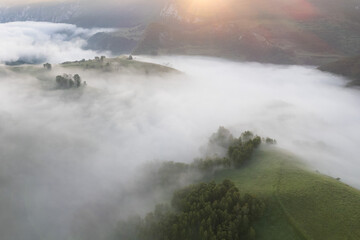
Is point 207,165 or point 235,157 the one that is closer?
point 235,157

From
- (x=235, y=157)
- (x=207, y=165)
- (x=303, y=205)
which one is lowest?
(x=207, y=165)

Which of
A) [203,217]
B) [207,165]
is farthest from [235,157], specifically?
[203,217]

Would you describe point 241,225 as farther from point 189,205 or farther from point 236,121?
point 236,121

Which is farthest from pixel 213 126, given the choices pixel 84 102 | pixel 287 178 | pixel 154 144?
pixel 287 178

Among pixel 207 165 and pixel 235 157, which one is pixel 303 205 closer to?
pixel 235 157

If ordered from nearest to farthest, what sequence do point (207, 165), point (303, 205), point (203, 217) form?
point (303, 205), point (203, 217), point (207, 165)

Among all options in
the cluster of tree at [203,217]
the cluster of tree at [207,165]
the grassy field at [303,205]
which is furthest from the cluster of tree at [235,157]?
the cluster of tree at [203,217]

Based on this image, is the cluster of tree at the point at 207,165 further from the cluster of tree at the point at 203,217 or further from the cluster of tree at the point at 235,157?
the cluster of tree at the point at 203,217
